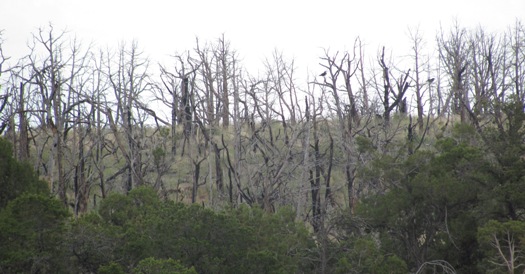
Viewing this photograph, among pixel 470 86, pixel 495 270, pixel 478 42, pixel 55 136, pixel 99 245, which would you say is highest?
pixel 478 42

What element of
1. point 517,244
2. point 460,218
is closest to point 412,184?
point 460,218

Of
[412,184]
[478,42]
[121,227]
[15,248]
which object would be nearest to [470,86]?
[478,42]

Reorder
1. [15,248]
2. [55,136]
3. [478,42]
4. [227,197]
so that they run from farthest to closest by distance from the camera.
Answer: [478,42] → [227,197] → [55,136] → [15,248]

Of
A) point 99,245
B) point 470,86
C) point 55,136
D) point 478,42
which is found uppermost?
point 478,42

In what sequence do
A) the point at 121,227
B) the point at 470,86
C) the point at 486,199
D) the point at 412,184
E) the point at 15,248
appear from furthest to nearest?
the point at 470,86 < the point at 412,184 < the point at 486,199 < the point at 121,227 < the point at 15,248

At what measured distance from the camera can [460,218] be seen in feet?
53.3

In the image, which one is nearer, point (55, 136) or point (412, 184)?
point (412, 184)

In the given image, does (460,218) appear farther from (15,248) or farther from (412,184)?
(15,248)

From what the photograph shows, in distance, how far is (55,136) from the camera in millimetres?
22188

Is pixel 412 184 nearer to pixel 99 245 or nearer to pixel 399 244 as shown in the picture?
pixel 399 244

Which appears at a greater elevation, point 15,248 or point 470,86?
point 470,86

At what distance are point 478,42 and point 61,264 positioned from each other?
3326cm

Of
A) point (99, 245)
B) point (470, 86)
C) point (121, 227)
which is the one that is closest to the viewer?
point (99, 245)

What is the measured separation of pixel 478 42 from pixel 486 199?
2738 cm
